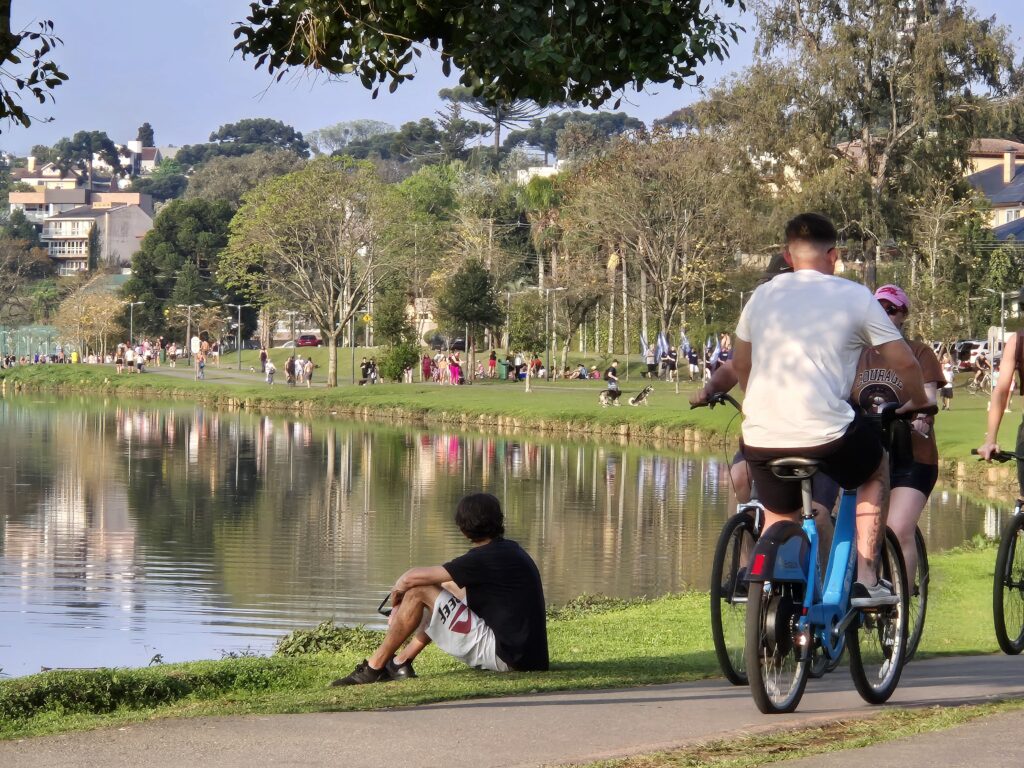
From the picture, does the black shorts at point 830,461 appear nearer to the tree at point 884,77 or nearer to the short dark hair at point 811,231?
the short dark hair at point 811,231

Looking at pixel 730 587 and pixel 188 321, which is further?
pixel 188 321

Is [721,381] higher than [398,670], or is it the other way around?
[721,381]

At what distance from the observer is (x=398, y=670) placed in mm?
8383

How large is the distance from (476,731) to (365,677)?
7.16 feet

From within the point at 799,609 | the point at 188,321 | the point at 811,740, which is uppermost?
the point at 188,321

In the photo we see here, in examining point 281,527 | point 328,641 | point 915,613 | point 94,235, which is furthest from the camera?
point 94,235

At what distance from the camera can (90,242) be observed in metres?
179

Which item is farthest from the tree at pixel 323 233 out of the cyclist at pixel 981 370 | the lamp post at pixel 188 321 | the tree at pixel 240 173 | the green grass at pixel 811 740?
the tree at pixel 240 173

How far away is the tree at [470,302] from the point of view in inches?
2990

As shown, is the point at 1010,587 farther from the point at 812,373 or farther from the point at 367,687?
the point at 367,687

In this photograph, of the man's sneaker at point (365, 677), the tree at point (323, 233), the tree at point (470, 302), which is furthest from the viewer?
the tree at point (470, 302)

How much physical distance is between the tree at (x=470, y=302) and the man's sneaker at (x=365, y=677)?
221 feet

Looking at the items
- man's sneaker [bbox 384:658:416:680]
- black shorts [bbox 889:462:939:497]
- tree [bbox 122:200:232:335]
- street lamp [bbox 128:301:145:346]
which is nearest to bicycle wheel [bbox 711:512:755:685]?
man's sneaker [bbox 384:658:416:680]

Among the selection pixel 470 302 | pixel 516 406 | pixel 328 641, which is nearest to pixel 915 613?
pixel 328 641
